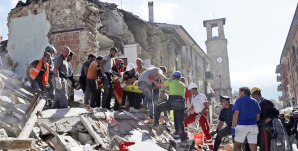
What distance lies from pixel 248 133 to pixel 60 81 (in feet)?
13.8

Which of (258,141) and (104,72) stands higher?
(104,72)

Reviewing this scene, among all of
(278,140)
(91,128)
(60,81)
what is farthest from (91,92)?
(278,140)

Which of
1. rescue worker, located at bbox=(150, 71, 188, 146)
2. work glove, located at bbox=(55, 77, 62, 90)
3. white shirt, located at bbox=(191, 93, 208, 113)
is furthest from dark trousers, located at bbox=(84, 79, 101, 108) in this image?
white shirt, located at bbox=(191, 93, 208, 113)

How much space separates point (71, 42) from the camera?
40.1ft

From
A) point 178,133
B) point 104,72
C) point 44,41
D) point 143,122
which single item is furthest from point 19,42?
point 178,133

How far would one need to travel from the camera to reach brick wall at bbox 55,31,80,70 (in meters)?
12.0

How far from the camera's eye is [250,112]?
584 cm

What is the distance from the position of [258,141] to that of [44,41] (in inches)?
386

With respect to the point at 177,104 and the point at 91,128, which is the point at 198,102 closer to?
the point at 177,104

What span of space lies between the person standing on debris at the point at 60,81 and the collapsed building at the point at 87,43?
52cm

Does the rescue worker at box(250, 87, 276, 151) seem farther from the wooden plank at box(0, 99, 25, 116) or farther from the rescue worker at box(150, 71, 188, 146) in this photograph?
the wooden plank at box(0, 99, 25, 116)

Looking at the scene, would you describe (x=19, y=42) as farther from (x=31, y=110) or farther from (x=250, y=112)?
(x=250, y=112)

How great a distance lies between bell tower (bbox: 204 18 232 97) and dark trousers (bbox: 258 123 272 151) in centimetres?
4772

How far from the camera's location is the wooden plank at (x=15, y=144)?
4082 mm
